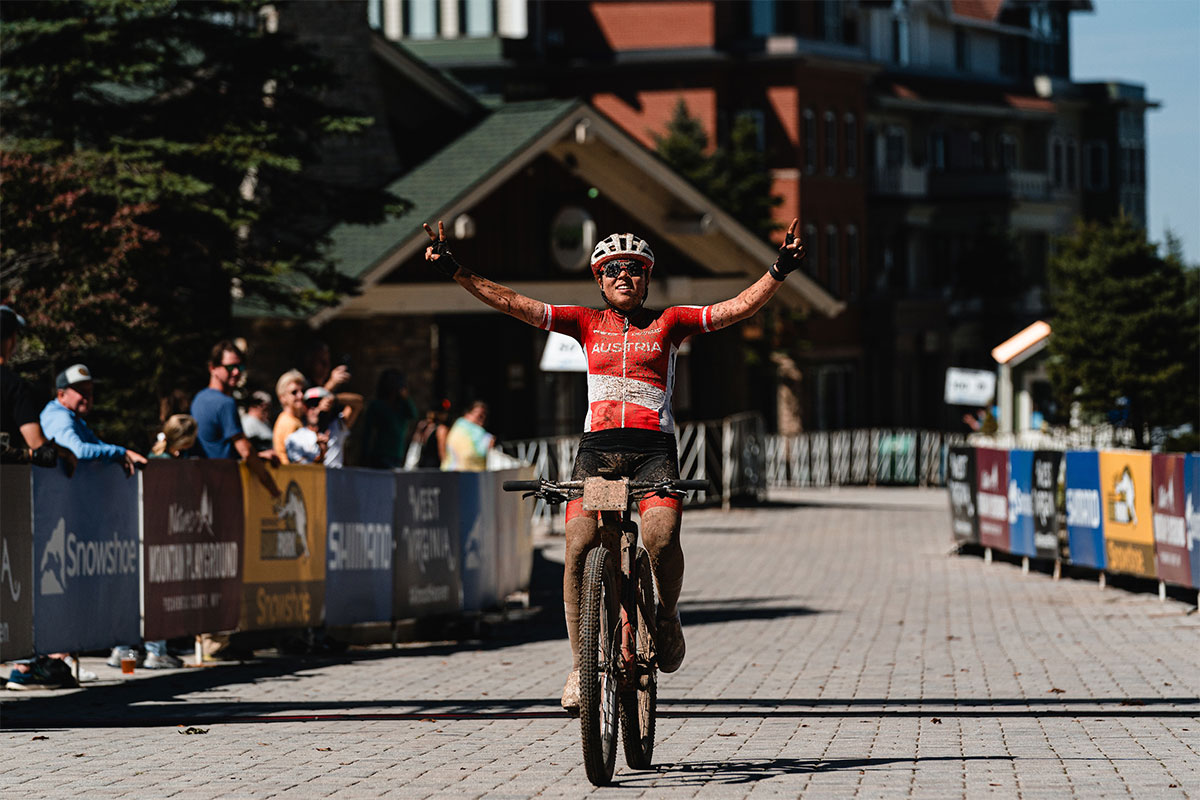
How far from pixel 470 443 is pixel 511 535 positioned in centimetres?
267

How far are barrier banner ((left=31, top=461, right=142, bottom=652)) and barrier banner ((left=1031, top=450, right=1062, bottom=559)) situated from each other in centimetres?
1202

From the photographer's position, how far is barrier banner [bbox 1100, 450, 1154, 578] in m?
20.1

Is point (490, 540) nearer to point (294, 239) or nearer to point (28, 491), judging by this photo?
point (28, 491)

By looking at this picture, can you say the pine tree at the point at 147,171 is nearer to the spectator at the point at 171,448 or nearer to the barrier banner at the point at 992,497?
the spectator at the point at 171,448

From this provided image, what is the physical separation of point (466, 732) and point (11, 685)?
10.4ft

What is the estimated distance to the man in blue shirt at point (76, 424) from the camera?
12867mm

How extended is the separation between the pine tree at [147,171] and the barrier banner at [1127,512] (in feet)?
25.7

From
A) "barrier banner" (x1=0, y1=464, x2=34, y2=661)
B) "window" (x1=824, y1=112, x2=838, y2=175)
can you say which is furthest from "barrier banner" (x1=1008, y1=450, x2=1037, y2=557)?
"window" (x1=824, y1=112, x2=838, y2=175)

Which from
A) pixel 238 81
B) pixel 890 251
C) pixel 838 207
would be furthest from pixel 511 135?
pixel 890 251

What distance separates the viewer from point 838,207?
65.1 m

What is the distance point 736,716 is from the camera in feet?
37.7

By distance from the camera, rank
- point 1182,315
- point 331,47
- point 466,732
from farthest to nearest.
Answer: point 1182,315, point 331,47, point 466,732

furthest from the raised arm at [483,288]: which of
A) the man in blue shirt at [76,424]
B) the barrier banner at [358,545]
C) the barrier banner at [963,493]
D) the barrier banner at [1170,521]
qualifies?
the barrier banner at [963,493]

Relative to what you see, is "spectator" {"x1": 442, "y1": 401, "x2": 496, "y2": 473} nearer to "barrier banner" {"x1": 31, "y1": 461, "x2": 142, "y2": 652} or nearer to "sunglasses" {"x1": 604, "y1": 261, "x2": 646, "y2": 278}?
"barrier banner" {"x1": 31, "y1": 461, "x2": 142, "y2": 652}
